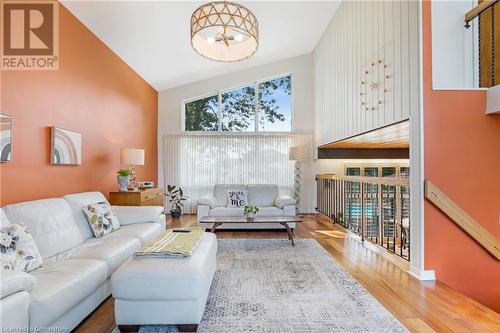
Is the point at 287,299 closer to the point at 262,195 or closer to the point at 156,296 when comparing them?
the point at 156,296

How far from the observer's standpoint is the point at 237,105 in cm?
725

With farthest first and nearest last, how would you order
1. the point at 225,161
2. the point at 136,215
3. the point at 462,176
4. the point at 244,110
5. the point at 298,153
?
the point at 244,110, the point at 225,161, the point at 298,153, the point at 136,215, the point at 462,176

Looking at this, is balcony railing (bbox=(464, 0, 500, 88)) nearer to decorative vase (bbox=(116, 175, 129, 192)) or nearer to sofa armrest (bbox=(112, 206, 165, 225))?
sofa armrest (bbox=(112, 206, 165, 225))

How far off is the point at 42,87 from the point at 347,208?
4736mm

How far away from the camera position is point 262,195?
Result: 573cm

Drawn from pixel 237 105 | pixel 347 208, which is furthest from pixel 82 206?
pixel 237 105

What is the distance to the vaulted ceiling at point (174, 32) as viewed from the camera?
386 centimetres

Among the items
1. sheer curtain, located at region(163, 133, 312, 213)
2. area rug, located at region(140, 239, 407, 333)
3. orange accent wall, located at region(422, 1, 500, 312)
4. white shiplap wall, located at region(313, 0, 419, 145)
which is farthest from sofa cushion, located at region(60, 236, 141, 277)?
sheer curtain, located at region(163, 133, 312, 213)

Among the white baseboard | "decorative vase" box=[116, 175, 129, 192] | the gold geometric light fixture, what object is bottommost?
the white baseboard

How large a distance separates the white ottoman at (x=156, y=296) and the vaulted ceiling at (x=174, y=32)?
10.9 feet

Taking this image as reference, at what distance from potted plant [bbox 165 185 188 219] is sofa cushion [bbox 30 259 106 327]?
4.29 meters

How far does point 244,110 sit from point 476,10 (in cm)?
480

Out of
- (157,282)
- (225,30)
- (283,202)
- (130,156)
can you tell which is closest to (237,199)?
(283,202)
